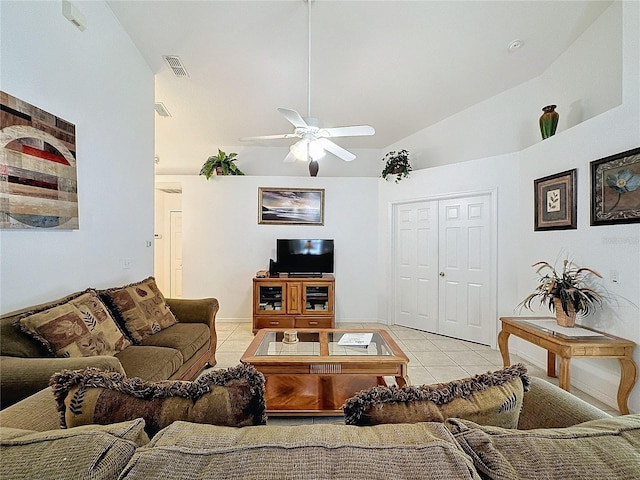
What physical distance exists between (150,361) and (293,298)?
264 centimetres

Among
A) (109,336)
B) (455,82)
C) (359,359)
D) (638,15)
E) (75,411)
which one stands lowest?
(359,359)

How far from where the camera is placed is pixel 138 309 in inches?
98.5

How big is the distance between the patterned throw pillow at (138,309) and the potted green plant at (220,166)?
8.37 feet

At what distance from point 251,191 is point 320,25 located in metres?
2.74

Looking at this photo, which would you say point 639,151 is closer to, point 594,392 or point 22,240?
point 594,392

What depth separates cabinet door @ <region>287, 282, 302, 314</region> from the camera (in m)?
4.54

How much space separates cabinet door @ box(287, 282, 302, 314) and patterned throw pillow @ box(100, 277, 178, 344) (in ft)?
6.22

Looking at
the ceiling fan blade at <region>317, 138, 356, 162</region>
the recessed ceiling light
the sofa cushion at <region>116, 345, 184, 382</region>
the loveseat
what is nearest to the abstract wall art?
the loveseat

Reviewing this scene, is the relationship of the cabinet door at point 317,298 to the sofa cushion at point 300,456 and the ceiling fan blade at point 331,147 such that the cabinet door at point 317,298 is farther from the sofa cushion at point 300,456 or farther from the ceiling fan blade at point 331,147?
the sofa cushion at point 300,456

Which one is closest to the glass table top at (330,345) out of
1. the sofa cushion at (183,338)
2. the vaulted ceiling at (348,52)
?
the sofa cushion at (183,338)

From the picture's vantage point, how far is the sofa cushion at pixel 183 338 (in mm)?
2385

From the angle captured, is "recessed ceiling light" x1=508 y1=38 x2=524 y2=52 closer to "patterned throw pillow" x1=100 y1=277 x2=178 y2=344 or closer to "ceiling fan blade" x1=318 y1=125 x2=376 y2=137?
"ceiling fan blade" x1=318 y1=125 x2=376 y2=137

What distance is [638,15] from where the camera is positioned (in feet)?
7.32

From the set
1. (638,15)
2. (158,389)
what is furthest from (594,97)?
(158,389)
